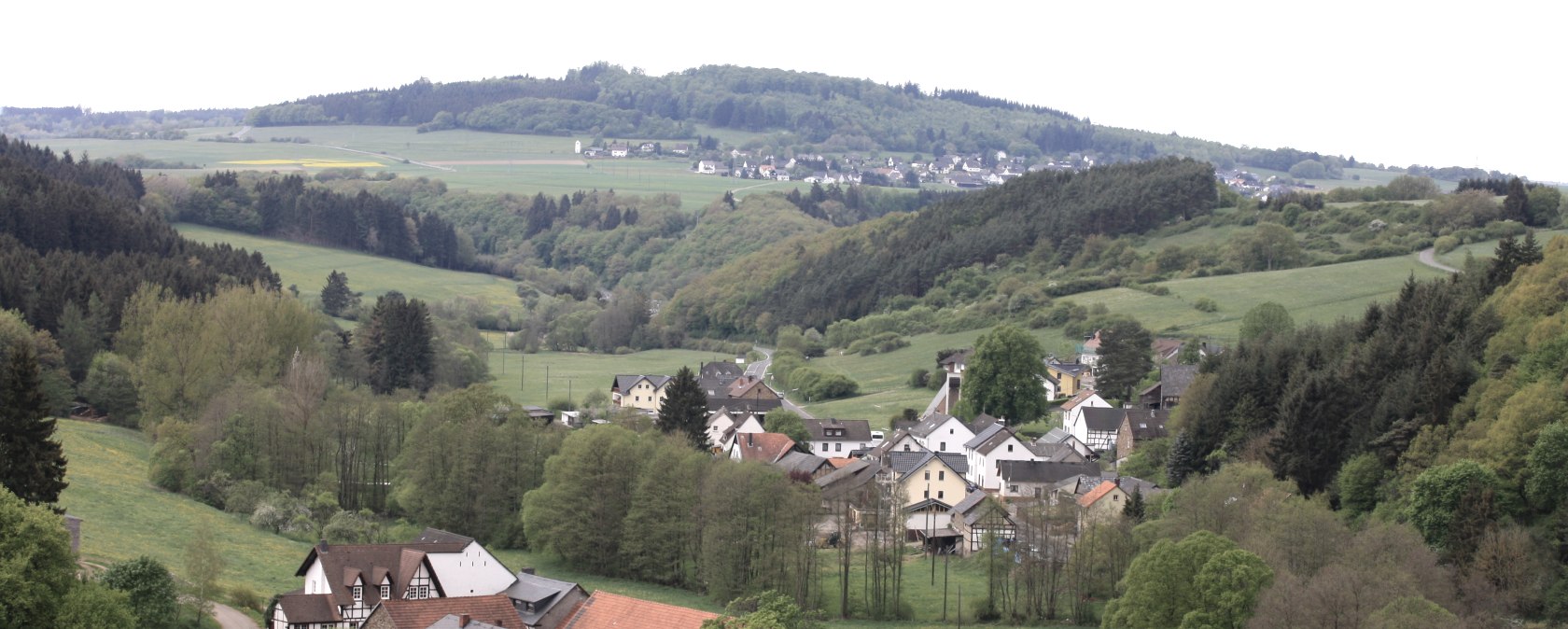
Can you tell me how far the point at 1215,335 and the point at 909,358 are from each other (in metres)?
21.7

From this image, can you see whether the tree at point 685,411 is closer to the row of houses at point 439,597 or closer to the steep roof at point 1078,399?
the steep roof at point 1078,399

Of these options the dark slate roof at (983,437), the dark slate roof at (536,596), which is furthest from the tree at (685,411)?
the dark slate roof at (536,596)

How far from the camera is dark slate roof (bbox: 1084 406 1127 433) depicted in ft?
262

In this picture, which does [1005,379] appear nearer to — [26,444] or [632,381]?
[632,381]

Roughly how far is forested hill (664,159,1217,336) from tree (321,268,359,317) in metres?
29.7

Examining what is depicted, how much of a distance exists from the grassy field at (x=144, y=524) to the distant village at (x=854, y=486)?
14.2 feet

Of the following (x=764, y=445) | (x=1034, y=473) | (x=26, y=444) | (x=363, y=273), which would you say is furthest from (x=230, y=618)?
(x=363, y=273)

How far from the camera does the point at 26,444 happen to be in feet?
142

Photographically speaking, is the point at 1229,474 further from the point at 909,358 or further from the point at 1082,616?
the point at 909,358

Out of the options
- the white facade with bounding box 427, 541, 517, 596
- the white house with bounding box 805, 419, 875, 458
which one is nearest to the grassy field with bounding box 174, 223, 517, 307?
the white house with bounding box 805, 419, 875, 458

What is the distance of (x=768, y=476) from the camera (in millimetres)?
55844

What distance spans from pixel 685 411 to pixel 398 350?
28266mm

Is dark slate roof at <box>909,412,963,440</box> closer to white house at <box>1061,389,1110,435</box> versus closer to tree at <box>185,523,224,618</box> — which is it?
white house at <box>1061,389,1110,435</box>

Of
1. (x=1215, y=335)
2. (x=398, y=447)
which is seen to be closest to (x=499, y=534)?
(x=398, y=447)
